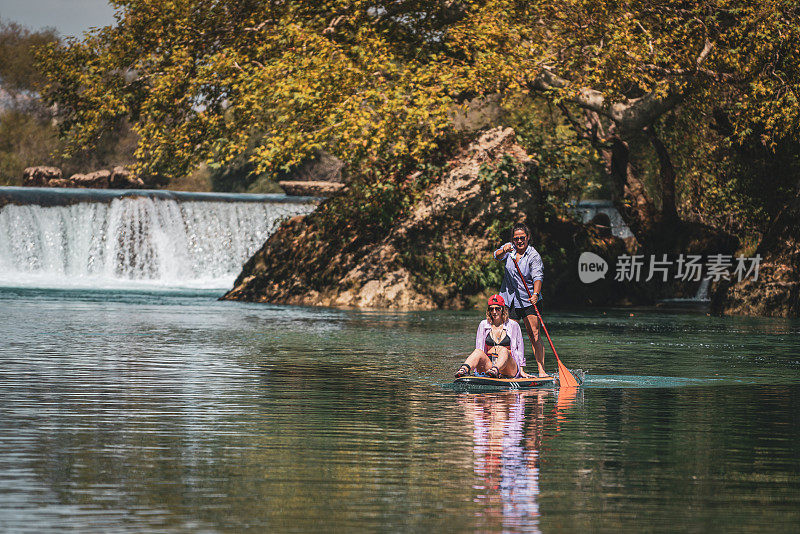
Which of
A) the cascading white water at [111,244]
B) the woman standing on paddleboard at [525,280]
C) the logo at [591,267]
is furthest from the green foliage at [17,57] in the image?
the woman standing on paddleboard at [525,280]

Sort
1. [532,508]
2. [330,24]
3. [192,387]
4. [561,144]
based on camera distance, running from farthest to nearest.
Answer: [561,144]
[330,24]
[192,387]
[532,508]

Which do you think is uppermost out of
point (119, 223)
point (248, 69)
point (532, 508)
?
point (248, 69)

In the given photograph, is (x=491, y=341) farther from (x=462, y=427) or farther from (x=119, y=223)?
(x=119, y=223)

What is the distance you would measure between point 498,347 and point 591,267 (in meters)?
22.6

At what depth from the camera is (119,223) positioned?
42094mm

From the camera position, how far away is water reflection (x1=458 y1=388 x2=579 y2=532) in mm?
7172

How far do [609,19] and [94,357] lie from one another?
15761mm

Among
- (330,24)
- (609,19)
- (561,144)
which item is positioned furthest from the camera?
(561,144)

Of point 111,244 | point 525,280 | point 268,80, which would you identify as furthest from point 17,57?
point 525,280

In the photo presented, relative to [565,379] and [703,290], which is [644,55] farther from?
[565,379]

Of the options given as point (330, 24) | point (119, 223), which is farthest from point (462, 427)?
point (119, 223)

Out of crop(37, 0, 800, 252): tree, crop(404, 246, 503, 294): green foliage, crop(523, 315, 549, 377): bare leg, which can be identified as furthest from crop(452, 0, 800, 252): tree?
crop(523, 315, 549, 377): bare leg

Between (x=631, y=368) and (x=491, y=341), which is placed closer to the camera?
(x=491, y=341)

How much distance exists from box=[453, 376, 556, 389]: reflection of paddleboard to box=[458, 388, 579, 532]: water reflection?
0.08m
